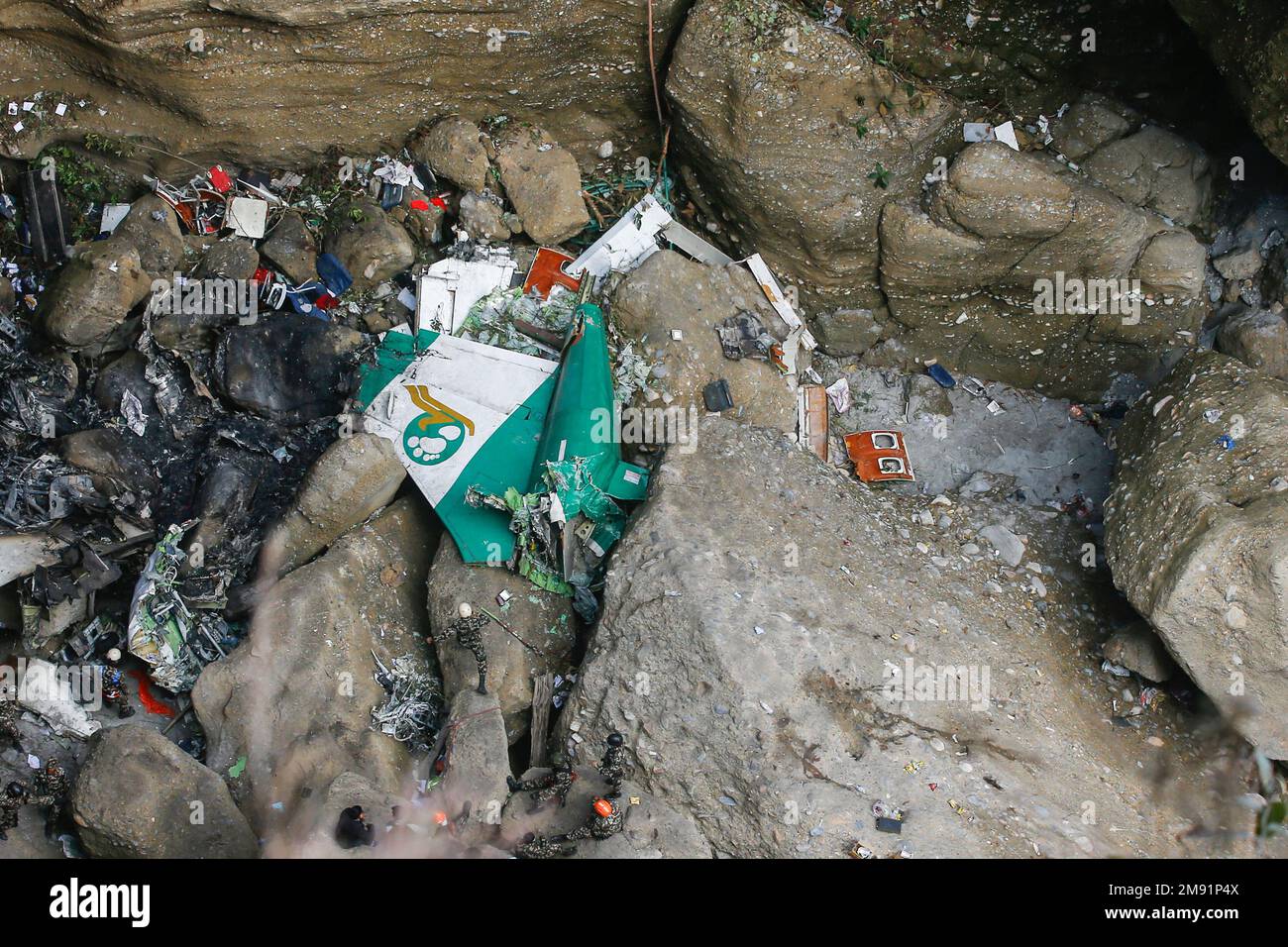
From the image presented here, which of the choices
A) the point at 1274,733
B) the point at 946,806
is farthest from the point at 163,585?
the point at 1274,733

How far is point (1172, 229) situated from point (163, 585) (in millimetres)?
6216

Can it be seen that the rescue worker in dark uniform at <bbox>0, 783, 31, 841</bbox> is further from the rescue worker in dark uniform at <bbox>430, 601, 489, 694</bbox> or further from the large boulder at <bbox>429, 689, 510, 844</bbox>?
the rescue worker in dark uniform at <bbox>430, 601, 489, 694</bbox>

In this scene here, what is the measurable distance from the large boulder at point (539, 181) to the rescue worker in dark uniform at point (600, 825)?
148 inches

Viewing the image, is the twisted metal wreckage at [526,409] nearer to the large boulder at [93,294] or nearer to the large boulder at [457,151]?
the large boulder at [457,151]

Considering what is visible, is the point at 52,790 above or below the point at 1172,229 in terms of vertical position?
below

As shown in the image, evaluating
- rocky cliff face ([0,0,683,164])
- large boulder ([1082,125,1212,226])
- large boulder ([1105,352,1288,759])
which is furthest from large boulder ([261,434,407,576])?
large boulder ([1082,125,1212,226])

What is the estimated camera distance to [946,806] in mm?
4773

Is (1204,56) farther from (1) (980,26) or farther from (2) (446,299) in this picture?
(2) (446,299)

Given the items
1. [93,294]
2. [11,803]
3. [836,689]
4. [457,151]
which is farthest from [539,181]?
[11,803]

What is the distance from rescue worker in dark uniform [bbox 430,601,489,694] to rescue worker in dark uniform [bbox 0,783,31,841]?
211 centimetres

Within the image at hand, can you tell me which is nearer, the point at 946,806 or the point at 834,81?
the point at 946,806

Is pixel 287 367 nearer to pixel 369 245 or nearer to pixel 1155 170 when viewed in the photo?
pixel 369 245

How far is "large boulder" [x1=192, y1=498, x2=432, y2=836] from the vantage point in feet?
16.6

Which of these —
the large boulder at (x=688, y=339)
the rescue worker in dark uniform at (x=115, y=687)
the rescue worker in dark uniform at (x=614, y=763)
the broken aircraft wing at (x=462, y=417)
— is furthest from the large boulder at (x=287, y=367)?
the rescue worker in dark uniform at (x=614, y=763)
